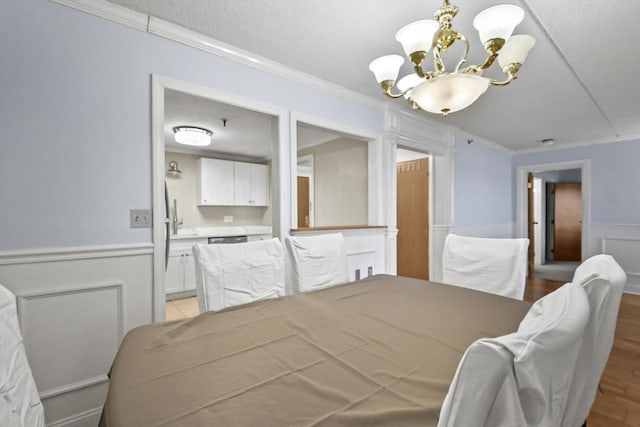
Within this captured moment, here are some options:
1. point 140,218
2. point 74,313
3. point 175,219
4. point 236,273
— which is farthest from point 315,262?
point 175,219

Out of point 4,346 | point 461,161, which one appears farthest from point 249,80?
point 461,161

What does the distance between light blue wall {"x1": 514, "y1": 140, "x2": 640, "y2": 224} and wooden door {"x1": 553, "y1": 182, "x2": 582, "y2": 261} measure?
8.21 feet

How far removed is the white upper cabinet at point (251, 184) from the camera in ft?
16.4

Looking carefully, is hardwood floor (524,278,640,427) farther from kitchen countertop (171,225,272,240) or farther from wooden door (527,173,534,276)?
kitchen countertop (171,225,272,240)

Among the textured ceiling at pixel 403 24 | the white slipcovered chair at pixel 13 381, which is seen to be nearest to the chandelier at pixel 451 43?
the textured ceiling at pixel 403 24

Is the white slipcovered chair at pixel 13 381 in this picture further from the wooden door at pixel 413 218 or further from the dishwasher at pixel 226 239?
the wooden door at pixel 413 218

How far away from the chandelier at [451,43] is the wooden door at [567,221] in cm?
717

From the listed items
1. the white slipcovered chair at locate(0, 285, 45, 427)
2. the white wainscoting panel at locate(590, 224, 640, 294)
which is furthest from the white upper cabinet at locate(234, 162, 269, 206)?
the white wainscoting panel at locate(590, 224, 640, 294)

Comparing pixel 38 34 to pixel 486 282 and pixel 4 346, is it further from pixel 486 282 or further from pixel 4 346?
pixel 486 282

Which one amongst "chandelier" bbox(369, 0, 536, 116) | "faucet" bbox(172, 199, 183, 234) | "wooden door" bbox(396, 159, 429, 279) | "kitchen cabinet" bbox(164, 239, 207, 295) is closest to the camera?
"chandelier" bbox(369, 0, 536, 116)

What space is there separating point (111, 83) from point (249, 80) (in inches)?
36.0

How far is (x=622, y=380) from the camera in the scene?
197 centimetres

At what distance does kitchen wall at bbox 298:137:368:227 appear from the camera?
3432mm

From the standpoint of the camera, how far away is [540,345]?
0.39m
